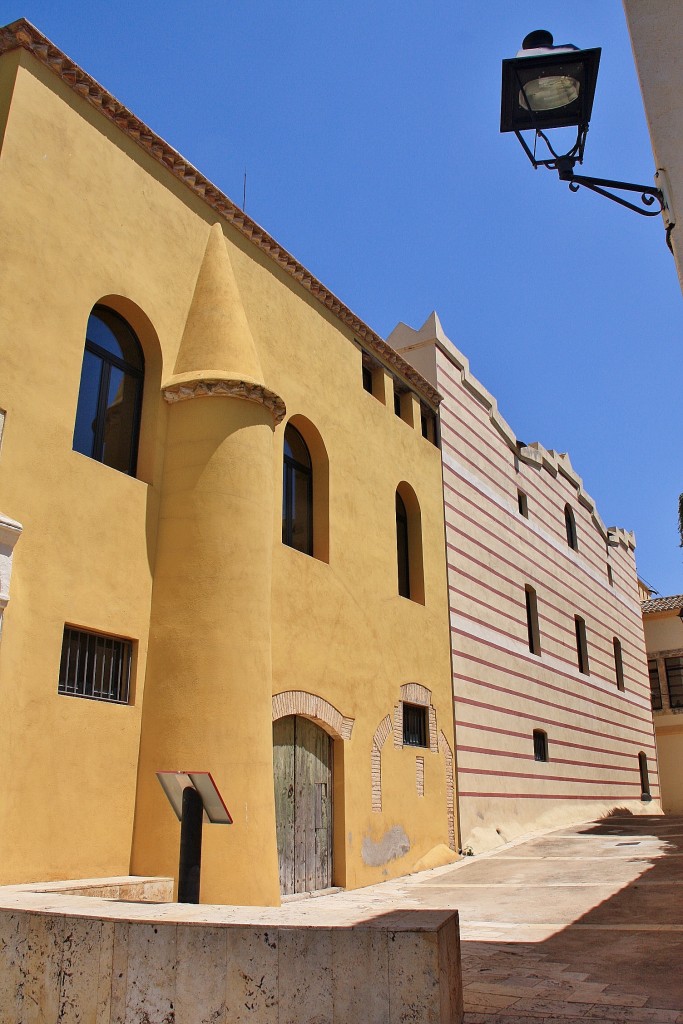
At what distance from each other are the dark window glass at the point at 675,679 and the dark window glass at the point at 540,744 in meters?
13.4

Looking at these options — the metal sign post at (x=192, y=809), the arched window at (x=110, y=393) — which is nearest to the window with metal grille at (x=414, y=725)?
the arched window at (x=110, y=393)

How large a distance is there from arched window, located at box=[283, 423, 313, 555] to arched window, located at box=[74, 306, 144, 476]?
9.02 feet

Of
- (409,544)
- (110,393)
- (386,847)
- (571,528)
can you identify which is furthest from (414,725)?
(571,528)

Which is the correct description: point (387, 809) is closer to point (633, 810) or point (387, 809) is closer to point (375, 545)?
point (375, 545)

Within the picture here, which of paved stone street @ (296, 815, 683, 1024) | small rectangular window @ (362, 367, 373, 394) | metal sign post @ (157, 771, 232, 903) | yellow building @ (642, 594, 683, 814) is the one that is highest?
small rectangular window @ (362, 367, 373, 394)

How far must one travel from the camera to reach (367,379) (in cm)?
1419

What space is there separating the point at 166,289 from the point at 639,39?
5764 millimetres

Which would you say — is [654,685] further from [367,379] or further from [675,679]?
[367,379]

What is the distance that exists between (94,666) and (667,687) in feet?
87.7

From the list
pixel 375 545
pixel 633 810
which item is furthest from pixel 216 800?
pixel 633 810

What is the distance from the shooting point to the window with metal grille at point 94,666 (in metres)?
7.59

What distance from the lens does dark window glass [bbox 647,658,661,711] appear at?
99.2 ft

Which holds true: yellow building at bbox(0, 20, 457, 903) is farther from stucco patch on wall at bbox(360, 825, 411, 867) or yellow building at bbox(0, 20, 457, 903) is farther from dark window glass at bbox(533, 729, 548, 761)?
dark window glass at bbox(533, 729, 548, 761)

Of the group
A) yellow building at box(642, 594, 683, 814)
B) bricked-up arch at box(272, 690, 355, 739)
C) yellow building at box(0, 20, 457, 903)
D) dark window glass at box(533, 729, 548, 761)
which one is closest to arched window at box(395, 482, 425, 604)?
yellow building at box(0, 20, 457, 903)
